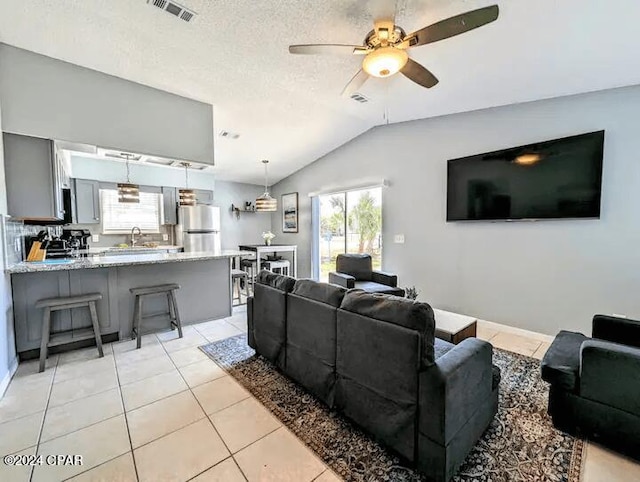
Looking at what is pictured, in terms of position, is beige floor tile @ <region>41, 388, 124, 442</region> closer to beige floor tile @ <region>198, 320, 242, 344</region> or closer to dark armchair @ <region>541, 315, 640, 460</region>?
beige floor tile @ <region>198, 320, 242, 344</region>

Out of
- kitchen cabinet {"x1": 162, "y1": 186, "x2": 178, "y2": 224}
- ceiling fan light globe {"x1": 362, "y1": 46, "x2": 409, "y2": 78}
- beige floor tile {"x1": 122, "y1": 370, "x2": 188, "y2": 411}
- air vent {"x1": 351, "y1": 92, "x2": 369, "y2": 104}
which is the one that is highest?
air vent {"x1": 351, "y1": 92, "x2": 369, "y2": 104}

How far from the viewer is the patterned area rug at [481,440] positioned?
4.82 ft

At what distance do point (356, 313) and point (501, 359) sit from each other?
2.00 m

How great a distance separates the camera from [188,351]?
2.93 m

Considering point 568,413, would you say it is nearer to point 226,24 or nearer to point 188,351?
point 188,351

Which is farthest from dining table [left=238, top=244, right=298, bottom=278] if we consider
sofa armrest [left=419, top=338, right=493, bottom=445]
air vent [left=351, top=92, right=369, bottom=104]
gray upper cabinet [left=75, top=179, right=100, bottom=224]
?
sofa armrest [left=419, top=338, right=493, bottom=445]

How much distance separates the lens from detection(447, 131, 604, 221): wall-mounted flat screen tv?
2.77 m

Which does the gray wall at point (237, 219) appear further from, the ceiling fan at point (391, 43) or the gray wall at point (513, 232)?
the ceiling fan at point (391, 43)

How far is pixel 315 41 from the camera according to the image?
2416 mm

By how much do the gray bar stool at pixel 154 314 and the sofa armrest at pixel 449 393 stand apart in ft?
9.29

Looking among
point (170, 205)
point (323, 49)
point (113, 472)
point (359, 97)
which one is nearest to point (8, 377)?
point (113, 472)

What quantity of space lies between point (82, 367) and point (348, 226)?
176 inches

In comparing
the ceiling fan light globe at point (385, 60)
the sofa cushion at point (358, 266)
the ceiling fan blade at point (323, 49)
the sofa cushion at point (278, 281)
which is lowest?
the sofa cushion at point (358, 266)

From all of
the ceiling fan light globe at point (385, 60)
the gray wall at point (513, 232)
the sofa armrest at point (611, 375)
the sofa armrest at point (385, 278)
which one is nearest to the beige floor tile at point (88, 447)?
the sofa armrest at point (611, 375)
